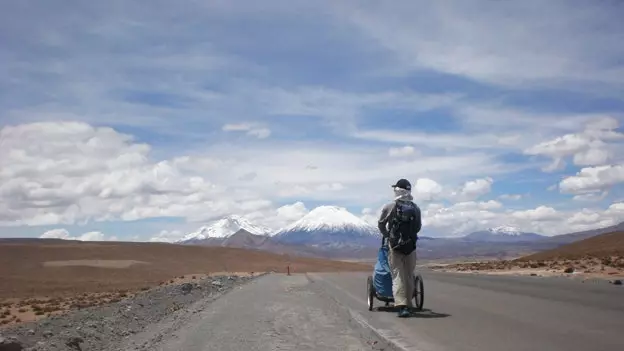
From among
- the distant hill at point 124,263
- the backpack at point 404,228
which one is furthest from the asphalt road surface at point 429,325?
the distant hill at point 124,263

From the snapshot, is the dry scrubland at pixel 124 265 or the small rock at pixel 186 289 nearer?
the small rock at pixel 186 289

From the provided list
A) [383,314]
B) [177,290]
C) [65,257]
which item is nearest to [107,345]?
[383,314]

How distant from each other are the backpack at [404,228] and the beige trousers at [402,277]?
0.17 metres

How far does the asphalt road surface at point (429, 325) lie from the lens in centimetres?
988

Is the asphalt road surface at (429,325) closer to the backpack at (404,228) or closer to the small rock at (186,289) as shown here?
the backpack at (404,228)

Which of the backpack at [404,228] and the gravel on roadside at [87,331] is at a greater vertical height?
the backpack at [404,228]

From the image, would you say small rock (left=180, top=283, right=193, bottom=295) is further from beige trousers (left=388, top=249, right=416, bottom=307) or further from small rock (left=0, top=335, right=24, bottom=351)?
small rock (left=0, top=335, right=24, bottom=351)

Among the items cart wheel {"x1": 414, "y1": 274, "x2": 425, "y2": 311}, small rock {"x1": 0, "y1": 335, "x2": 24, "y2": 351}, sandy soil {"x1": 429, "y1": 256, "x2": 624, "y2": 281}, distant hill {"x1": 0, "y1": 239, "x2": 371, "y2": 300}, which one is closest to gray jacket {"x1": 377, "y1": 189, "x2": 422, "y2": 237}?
cart wheel {"x1": 414, "y1": 274, "x2": 425, "y2": 311}

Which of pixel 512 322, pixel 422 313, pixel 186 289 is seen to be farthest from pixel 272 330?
pixel 186 289

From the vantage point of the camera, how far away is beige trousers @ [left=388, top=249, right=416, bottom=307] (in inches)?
529

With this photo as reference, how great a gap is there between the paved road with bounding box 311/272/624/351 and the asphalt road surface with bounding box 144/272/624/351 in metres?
0.01

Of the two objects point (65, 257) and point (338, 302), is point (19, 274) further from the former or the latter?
point (338, 302)

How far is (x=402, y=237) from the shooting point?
529 inches

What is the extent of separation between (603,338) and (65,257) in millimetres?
110327
